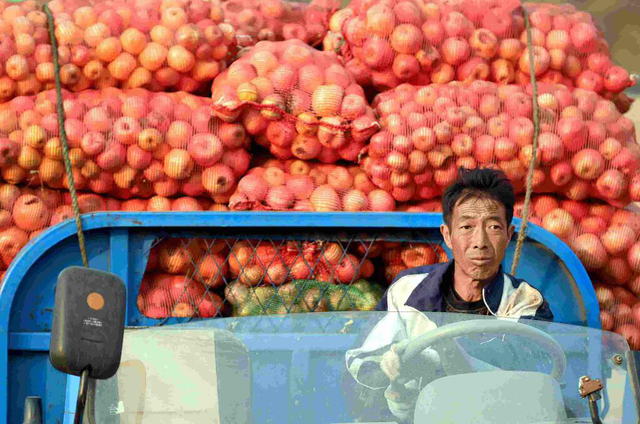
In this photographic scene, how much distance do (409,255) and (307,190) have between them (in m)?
0.51

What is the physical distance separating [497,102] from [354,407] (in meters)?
2.24

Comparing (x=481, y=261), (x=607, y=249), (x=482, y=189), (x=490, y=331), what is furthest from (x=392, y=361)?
(x=607, y=249)

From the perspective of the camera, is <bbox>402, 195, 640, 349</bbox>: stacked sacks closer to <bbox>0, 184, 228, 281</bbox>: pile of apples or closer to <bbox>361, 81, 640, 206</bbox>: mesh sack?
<bbox>361, 81, 640, 206</bbox>: mesh sack

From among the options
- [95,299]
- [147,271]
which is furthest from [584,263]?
[95,299]

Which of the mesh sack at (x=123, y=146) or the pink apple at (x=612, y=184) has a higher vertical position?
the mesh sack at (x=123, y=146)

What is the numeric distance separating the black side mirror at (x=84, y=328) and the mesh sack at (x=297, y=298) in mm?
1810

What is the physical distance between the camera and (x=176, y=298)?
11.0 feet

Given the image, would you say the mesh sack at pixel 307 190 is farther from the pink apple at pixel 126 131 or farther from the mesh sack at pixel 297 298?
the pink apple at pixel 126 131

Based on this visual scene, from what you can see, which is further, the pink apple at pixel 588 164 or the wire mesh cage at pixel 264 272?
the pink apple at pixel 588 164

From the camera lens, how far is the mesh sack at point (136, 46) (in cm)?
362

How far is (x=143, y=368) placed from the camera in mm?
1814

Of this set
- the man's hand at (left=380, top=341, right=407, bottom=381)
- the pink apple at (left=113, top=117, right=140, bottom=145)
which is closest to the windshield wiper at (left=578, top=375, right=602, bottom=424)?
the man's hand at (left=380, top=341, right=407, bottom=381)

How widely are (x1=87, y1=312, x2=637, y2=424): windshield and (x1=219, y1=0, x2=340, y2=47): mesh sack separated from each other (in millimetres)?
2469

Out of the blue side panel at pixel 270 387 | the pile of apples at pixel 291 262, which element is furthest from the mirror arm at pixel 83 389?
the pile of apples at pixel 291 262
